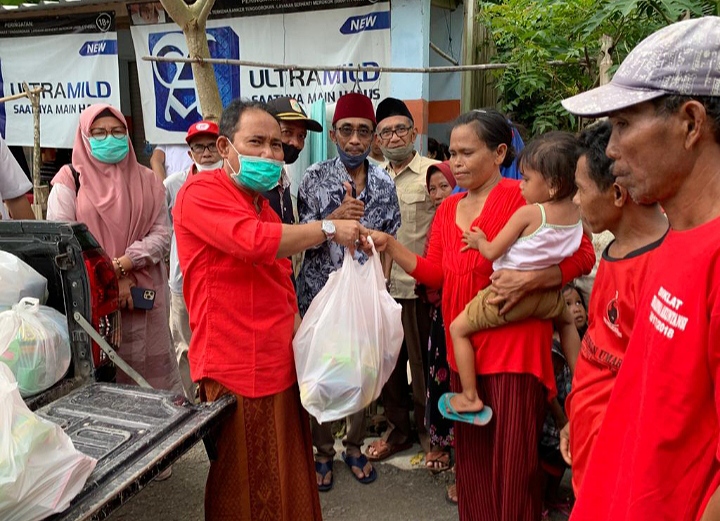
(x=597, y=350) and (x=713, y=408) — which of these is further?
(x=597, y=350)

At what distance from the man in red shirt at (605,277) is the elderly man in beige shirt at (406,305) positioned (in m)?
1.97

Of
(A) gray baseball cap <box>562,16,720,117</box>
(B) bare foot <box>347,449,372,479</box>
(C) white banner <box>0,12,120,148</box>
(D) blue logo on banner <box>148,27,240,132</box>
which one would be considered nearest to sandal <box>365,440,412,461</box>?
(B) bare foot <box>347,449,372,479</box>

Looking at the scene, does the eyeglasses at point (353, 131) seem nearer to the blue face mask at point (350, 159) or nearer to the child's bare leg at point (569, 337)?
the blue face mask at point (350, 159)

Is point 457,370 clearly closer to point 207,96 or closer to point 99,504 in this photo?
point 99,504

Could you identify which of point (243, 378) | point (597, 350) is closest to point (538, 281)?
→ point (597, 350)

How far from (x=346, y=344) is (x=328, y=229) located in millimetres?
459

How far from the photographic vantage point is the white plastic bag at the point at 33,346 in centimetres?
235

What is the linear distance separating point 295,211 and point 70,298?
4.78ft

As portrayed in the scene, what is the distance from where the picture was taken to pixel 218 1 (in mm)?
6559

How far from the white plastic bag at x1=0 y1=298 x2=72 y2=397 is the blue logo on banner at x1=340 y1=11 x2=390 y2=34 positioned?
441cm

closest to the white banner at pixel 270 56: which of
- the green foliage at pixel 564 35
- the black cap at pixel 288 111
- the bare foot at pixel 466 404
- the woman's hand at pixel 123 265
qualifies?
the green foliage at pixel 564 35

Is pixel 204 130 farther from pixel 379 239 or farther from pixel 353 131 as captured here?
pixel 379 239

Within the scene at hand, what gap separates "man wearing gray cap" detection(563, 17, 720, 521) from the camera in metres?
1.04

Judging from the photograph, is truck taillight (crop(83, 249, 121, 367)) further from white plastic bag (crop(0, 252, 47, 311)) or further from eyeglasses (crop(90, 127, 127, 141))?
eyeglasses (crop(90, 127, 127, 141))
